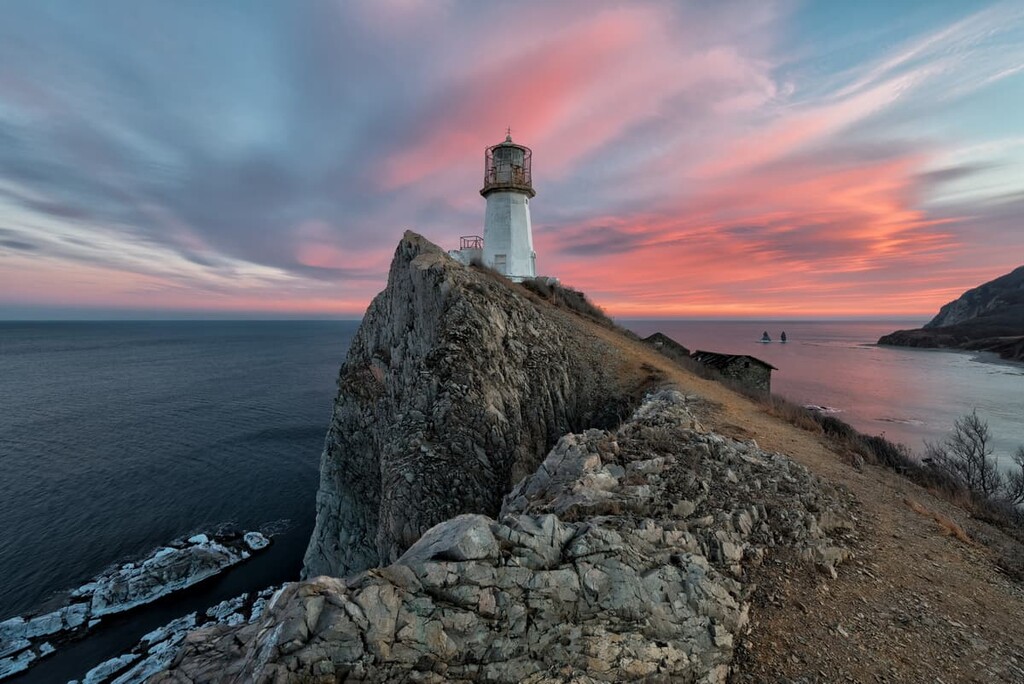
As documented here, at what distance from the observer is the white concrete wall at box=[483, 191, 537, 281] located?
32.0 metres

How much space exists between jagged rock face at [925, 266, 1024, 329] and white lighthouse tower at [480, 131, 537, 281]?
16887cm

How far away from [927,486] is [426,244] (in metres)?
22.2

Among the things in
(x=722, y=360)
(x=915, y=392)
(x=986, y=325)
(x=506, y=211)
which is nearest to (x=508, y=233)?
(x=506, y=211)

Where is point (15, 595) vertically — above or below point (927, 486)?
below

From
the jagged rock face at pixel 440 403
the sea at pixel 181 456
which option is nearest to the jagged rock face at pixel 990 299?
the sea at pixel 181 456

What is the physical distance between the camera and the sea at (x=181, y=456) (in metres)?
23.8

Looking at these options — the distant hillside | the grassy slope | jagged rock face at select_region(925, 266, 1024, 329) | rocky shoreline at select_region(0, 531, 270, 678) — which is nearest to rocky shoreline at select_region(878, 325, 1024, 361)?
the distant hillside

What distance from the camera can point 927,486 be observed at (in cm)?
1267

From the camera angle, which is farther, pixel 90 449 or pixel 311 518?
pixel 90 449

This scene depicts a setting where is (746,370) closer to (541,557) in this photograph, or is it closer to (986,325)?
(541,557)

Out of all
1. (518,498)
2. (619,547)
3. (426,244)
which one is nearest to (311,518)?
(426,244)

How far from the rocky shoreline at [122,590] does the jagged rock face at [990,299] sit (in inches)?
7480

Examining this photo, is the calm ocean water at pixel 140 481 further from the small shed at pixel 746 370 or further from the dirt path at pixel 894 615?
the small shed at pixel 746 370

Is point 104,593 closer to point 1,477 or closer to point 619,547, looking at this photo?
point 1,477
